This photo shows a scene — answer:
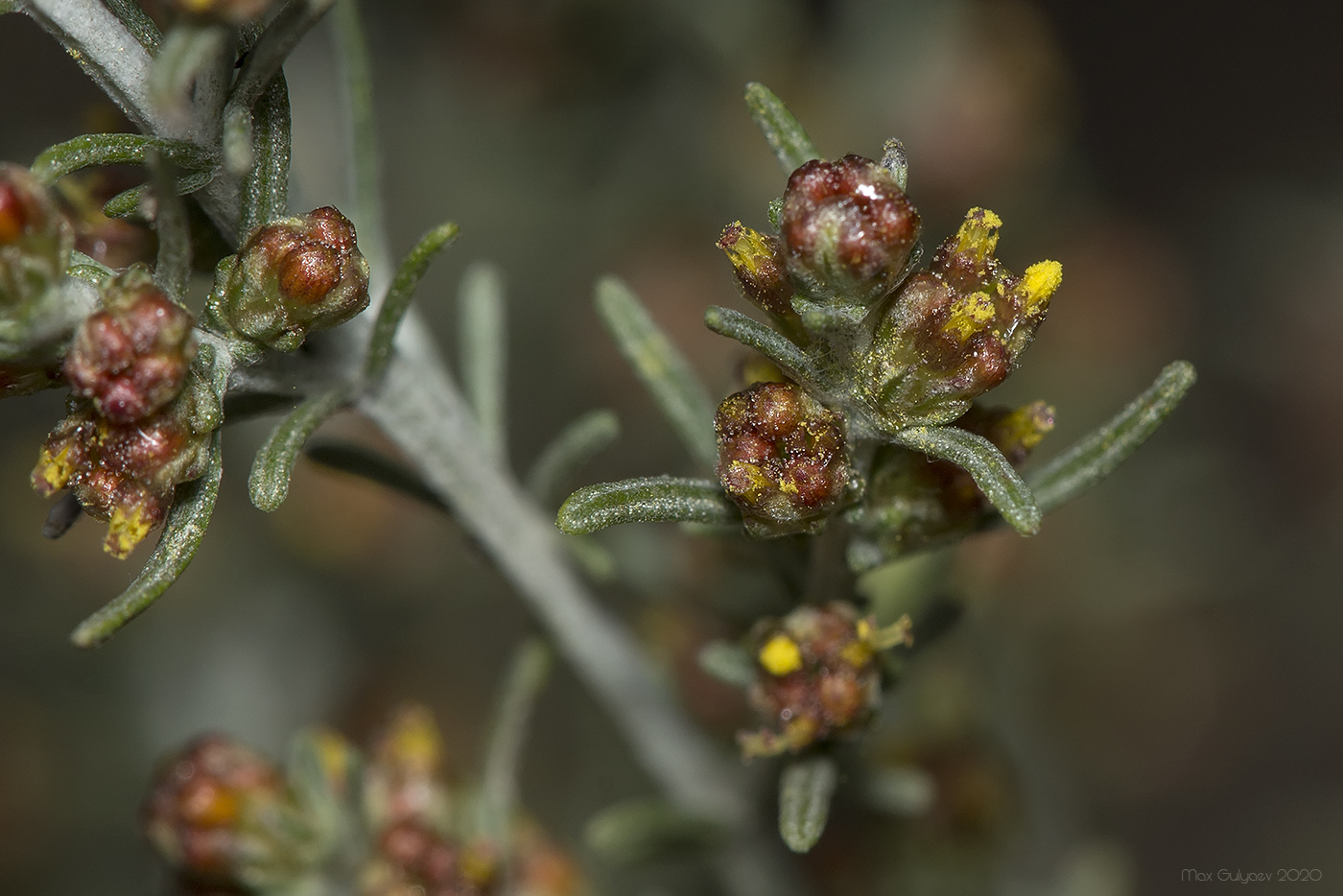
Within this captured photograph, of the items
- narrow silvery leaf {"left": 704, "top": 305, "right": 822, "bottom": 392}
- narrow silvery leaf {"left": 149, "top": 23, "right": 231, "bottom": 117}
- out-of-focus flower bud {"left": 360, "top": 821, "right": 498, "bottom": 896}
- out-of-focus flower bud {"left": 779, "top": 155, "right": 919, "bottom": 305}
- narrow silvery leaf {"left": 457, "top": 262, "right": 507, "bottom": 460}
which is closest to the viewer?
narrow silvery leaf {"left": 149, "top": 23, "right": 231, "bottom": 117}

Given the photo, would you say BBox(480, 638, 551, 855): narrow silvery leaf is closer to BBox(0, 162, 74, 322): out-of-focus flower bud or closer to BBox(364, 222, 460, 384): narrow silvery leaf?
BBox(364, 222, 460, 384): narrow silvery leaf

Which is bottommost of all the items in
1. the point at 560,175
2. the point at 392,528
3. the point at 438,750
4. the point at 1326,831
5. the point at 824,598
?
the point at 1326,831

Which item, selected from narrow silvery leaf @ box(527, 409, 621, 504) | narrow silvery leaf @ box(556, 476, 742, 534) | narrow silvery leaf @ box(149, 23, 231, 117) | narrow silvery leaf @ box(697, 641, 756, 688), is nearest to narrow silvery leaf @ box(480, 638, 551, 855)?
narrow silvery leaf @ box(527, 409, 621, 504)

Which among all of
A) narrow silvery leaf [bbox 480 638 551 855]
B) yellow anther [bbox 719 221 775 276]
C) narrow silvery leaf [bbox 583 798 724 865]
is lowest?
narrow silvery leaf [bbox 583 798 724 865]

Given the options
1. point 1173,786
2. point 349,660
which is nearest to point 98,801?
point 349,660

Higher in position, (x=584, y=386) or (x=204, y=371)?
(x=584, y=386)

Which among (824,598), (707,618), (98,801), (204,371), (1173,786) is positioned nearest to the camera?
(204,371)

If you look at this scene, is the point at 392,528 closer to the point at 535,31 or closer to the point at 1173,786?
the point at 535,31
